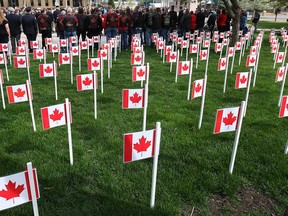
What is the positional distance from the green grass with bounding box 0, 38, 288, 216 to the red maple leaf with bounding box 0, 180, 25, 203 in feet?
3.82

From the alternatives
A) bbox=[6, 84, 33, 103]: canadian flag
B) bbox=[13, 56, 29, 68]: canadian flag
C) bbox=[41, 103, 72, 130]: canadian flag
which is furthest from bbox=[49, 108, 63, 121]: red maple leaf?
bbox=[13, 56, 29, 68]: canadian flag

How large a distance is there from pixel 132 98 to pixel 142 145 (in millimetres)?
1794

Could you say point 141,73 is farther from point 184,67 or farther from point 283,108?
point 283,108

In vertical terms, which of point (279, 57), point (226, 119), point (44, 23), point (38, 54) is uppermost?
point (44, 23)

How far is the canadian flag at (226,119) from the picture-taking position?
12.9 feet

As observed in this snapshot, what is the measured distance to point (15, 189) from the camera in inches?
97.3

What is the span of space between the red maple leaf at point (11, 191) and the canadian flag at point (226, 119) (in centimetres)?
252

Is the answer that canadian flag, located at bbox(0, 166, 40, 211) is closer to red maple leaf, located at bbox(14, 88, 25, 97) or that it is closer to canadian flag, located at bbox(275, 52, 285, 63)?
red maple leaf, located at bbox(14, 88, 25, 97)

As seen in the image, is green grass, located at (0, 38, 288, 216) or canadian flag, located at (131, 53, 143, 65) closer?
green grass, located at (0, 38, 288, 216)

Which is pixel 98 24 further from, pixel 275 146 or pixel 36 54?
pixel 275 146

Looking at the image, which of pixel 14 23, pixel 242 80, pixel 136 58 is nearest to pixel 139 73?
pixel 136 58

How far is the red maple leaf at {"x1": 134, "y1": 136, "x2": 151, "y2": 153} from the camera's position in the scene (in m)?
3.19

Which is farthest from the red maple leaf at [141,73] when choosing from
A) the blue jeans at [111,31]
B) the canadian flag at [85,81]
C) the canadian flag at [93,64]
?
the blue jeans at [111,31]

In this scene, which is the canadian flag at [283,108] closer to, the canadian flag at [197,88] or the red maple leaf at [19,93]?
the canadian flag at [197,88]
